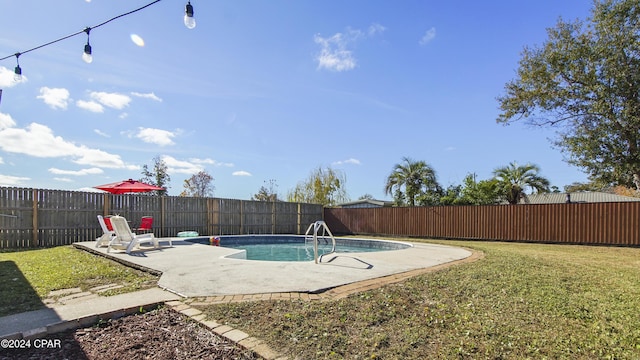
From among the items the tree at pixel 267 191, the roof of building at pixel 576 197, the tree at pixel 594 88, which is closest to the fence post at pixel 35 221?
the tree at pixel 594 88

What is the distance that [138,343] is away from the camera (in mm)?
2740

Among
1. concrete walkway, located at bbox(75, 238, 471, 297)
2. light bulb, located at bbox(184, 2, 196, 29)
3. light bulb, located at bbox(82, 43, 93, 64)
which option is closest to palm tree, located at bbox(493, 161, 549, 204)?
concrete walkway, located at bbox(75, 238, 471, 297)

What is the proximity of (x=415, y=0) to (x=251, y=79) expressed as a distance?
5.81 meters

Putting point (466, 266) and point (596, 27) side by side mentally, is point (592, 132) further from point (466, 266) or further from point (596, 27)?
point (466, 266)

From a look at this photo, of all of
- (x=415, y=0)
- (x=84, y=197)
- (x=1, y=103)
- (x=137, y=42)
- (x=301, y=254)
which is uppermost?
(x=415, y=0)

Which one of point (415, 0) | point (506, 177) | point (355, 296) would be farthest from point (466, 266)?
point (506, 177)

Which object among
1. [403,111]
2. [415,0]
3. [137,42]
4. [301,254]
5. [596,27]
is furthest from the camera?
[403,111]

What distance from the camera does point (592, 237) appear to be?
12125 mm

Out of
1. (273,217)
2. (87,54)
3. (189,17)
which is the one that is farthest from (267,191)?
(189,17)

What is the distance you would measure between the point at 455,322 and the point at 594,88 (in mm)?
13068

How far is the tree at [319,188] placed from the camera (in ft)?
89.9

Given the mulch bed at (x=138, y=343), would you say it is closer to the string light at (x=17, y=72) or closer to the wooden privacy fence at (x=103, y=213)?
the string light at (x=17, y=72)

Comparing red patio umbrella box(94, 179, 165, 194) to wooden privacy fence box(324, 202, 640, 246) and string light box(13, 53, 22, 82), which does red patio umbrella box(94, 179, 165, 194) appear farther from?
wooden privacy fence box(324, 202, 640, 246)

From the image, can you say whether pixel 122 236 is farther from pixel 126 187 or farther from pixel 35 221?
pixel 35 221
